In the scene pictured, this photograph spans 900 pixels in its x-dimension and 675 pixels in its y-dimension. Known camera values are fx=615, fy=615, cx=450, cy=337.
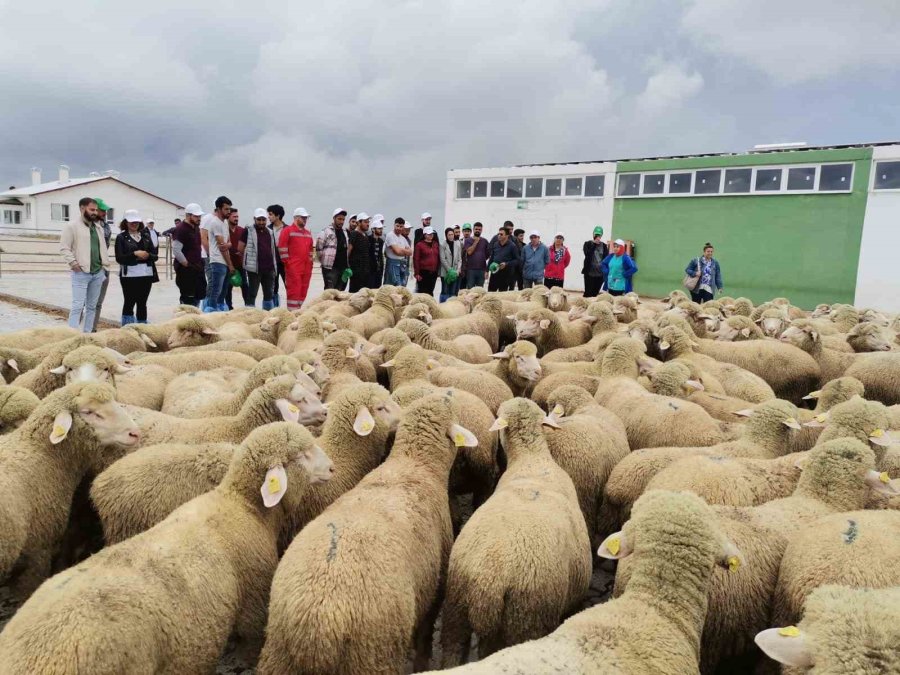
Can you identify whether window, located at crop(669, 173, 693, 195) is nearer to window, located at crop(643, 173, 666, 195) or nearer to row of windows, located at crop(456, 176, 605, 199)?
window, located at crop(643, 173, 666, 195)

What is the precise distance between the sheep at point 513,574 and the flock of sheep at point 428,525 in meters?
0.01

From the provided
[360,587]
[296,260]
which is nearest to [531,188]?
[296,260]

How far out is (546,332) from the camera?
7.55 m

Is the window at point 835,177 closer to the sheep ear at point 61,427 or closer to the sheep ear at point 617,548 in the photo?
the sheep ear at point 617,548

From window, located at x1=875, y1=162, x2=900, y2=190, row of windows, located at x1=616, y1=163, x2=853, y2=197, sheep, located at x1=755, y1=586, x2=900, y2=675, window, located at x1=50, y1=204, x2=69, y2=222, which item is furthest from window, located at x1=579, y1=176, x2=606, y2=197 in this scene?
window, located at x1=50, y1=204, x2=69, y2=222

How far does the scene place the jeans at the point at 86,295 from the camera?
325 inches

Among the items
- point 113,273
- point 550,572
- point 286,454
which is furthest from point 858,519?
point 113,273

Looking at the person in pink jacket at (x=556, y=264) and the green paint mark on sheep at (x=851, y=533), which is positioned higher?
the person in pink jacket at (x=556, y=264)

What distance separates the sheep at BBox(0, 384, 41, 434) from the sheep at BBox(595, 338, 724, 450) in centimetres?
392

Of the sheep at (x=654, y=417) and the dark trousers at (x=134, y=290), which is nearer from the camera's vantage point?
the sheep at (x=654, y=417)

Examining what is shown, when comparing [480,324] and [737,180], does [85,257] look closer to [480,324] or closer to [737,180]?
[480,324]

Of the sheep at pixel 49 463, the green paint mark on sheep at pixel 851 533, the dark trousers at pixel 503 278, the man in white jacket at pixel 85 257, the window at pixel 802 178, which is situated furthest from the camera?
the window at pixel 802 178

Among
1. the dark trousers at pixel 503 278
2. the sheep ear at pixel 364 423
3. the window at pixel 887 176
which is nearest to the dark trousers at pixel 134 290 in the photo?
the sheep ear at pixel 364 423

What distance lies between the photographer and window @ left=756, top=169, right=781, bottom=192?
19938 mm
